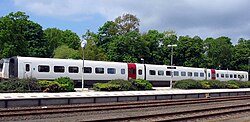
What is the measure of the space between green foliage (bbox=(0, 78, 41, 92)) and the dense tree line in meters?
27.6

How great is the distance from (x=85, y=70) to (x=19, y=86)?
986 cm

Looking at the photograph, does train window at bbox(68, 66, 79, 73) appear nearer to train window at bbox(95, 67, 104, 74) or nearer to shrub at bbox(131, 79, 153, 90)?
train window at bbox(95, 67, 104, 74)

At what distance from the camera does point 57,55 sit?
234 ft

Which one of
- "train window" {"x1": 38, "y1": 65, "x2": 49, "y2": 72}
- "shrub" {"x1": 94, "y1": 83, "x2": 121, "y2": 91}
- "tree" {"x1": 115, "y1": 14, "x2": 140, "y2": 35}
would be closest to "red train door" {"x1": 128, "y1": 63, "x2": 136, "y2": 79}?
"shrub" {"x1": 94, "y1": 83, "x2": 121, "y2": 91}

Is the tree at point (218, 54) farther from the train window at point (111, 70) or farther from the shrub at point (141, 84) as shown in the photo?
the shrub at point (141, 84)

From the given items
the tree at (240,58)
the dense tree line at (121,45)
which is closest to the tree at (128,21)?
the dense tree line at (121,45)

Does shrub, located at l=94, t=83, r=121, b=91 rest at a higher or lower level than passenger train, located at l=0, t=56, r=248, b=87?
lower

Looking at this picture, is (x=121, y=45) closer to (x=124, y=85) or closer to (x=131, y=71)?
(x=131, y=71)

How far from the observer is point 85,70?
117 feet

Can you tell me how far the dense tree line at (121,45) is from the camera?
182 feet

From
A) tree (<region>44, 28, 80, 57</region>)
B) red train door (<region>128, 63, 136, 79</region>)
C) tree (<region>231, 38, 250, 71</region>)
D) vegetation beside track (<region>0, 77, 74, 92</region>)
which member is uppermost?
tree (<region>44, 28, 80, 57</region>)

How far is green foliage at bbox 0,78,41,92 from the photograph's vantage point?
2614 centimetres

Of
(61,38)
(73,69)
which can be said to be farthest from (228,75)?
(61,38)

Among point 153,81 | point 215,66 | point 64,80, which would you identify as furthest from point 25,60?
point 215,66
